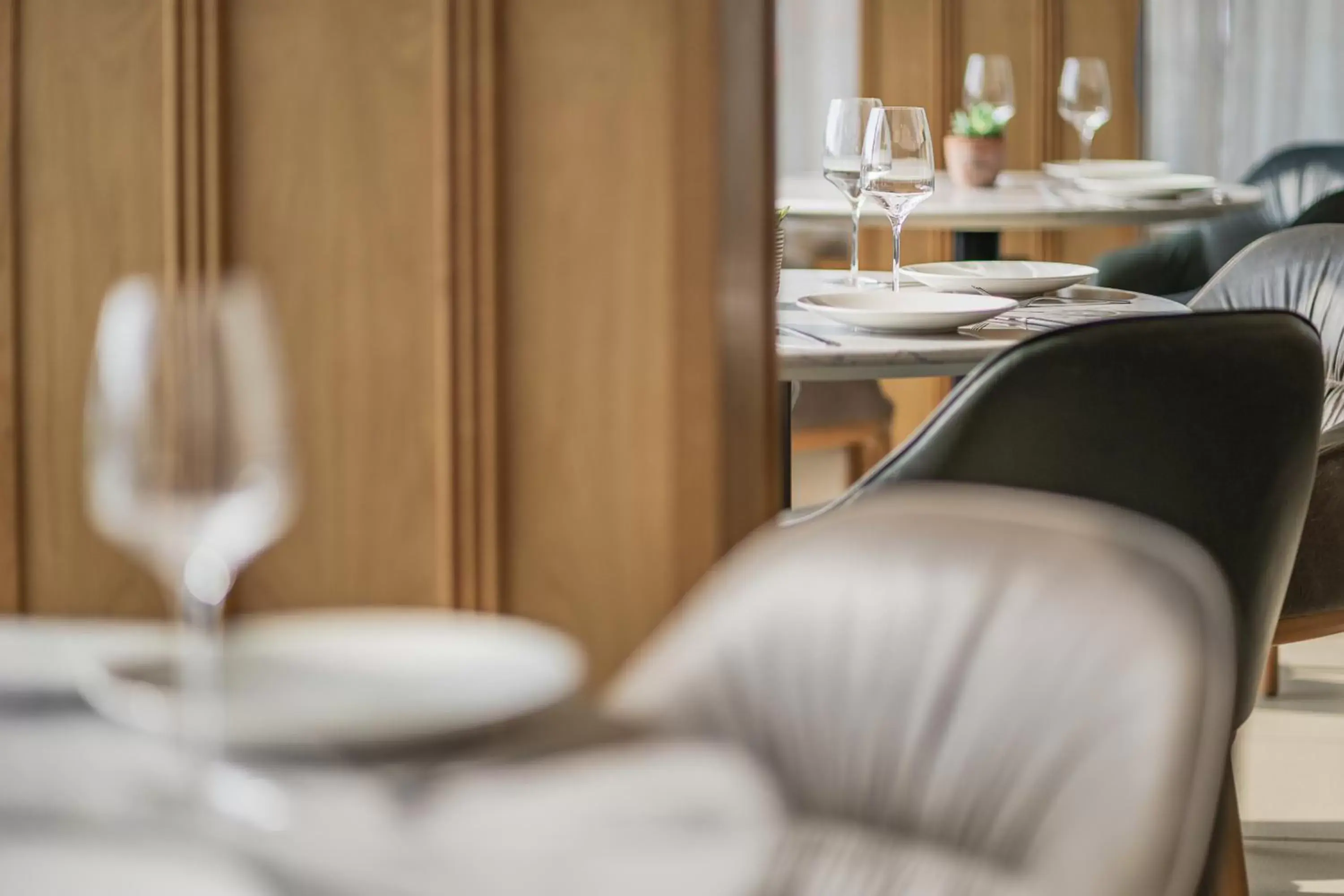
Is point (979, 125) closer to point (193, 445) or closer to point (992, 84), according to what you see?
point (992, 84)

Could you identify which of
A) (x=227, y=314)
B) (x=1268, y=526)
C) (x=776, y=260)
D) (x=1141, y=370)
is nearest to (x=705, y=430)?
(x=776, y=260)

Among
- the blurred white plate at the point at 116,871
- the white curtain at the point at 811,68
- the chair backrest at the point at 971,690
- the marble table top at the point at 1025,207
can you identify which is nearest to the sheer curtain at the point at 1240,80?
the white curtain at the point at 811,68

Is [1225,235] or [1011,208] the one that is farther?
[1225,235]

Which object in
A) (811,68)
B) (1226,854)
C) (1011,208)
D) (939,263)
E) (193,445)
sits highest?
(811,68)

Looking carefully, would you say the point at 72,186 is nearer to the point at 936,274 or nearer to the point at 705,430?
the point at 705,430

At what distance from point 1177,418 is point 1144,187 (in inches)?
71.6

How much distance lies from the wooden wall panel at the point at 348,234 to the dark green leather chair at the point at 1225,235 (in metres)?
2.78

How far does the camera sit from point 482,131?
1.72 m

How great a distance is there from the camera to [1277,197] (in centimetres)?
427

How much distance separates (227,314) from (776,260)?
1.26m

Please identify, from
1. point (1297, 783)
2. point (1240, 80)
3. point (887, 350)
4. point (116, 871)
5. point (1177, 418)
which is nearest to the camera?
point (116, 871)

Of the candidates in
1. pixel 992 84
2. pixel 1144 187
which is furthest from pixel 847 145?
pixel 992 84

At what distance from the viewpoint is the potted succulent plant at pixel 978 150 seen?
360 cm

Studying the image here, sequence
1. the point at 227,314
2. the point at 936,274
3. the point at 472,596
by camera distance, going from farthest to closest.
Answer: the point at 936,274 < the point at 472,596 < the point at 227,314
